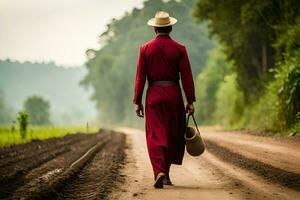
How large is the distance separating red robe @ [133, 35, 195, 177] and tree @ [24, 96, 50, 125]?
8464 centimetres

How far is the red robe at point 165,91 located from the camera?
8336mm

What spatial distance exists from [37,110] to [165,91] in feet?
292

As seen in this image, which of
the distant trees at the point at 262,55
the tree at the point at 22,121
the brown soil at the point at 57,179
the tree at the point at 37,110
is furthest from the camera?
the tree at the point at 37,110

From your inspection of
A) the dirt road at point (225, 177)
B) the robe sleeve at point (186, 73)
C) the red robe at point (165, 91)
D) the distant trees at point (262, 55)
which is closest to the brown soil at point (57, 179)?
the dirt road at point (225, 177)

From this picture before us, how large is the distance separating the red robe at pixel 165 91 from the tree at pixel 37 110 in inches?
3332

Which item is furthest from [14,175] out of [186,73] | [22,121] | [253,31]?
[253,31]

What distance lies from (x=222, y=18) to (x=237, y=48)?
5.55ft

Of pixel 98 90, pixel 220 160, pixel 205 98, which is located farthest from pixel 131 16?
pixel 220 160

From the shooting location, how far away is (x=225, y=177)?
29.0 ft

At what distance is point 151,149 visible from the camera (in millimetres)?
8234

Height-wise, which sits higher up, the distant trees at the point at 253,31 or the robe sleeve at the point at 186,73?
the distant trees at the point at 253,31

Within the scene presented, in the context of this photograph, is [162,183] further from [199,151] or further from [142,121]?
[142,121]

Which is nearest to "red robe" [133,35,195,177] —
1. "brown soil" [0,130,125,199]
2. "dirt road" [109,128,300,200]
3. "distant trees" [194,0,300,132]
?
"dirt road" [109,128,300,200]

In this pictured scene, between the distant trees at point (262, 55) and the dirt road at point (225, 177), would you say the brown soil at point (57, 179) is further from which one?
the distant trees at point (262, 55)
